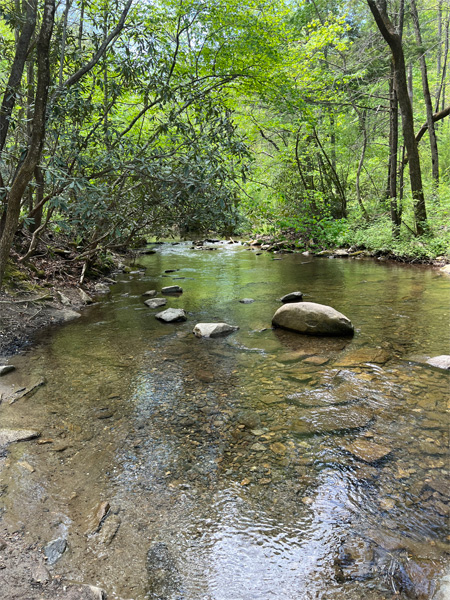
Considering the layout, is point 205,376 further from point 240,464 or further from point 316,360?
point 240,464

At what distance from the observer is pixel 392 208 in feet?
44.6

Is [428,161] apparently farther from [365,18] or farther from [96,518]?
[96,518]

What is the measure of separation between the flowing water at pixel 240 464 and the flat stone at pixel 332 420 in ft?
0.06

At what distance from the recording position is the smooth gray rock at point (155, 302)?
7898mm

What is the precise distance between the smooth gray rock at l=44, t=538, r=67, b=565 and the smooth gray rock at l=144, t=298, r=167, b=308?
600 cm

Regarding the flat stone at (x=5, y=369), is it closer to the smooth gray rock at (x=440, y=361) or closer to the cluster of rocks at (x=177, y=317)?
the cluster of rocks at (x=177, y=317)

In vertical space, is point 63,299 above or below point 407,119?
below

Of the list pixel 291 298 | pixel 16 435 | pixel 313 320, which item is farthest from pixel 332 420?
pixel 291 298

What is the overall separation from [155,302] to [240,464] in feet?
18.5

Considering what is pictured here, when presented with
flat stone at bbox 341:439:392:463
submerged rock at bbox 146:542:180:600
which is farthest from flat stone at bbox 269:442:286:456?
submerged rock at bbox 146:542:180:600

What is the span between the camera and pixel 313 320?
5715 mm

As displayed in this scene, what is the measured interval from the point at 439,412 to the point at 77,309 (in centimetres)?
673

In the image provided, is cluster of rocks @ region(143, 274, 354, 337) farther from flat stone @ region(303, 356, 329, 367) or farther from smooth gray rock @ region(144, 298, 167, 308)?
smooth gray rock @ region(144, 298, 167, 308)

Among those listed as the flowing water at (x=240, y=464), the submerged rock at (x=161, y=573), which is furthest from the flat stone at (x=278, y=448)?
the submerged rock at (x=161, y=573)
